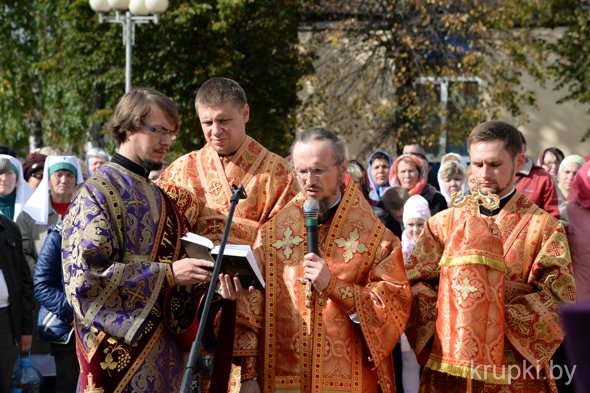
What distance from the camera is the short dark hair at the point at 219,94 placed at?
538 centimetres

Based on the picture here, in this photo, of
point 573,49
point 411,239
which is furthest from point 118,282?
point 573,49

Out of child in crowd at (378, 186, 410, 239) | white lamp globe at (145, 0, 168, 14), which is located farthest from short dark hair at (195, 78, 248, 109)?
white lamp globe at (145, 0, 168, 14)

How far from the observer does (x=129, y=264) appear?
4648 millimetres

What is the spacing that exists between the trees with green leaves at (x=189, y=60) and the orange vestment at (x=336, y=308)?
14.1 m

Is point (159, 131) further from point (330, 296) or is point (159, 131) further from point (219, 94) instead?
point (330, 296)

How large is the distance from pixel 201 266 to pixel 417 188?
5146 mm

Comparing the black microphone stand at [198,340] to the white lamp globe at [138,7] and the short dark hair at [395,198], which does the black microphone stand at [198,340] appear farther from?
the white lamp globe at [138,7]

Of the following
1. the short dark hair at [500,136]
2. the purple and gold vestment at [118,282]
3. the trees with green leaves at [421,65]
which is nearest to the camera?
the purple and gold vestment at [118,282]

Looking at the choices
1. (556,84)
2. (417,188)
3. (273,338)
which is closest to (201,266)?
(273,338)

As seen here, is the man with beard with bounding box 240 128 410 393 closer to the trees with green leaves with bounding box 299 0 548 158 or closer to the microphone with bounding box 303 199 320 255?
the microphone with bounding box 303 199 320 255

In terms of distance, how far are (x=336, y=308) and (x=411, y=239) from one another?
3.17m

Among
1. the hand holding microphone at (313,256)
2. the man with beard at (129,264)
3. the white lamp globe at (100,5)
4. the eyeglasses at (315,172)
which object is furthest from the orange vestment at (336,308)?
the white lamp globe at (100,5)

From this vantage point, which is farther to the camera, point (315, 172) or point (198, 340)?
point (315, 172)

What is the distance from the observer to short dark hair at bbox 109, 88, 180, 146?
15.8 feet
